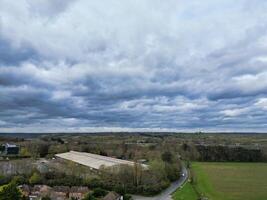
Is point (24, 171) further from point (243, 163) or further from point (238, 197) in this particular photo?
point (243, 163)

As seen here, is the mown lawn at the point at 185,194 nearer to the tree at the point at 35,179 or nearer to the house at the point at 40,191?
the house at the point at 40,191

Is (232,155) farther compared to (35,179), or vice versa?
(232,155)

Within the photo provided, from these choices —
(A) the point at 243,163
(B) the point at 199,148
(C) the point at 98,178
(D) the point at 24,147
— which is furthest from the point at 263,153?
(D) the point at 24,147

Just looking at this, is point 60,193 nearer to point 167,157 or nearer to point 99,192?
point 99,192

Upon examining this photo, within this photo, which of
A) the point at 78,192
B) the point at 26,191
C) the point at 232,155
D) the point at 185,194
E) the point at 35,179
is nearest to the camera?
the point at 26,191

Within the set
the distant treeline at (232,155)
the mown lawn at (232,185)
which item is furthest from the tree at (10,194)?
the distant treeline at (232,155)

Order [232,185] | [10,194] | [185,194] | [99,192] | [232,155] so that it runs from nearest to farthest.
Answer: [10,194], [99,192], [185,194], [232,185], [232,155]

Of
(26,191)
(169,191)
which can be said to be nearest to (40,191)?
(26,191)

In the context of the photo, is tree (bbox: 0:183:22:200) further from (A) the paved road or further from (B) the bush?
(A) the paved road
